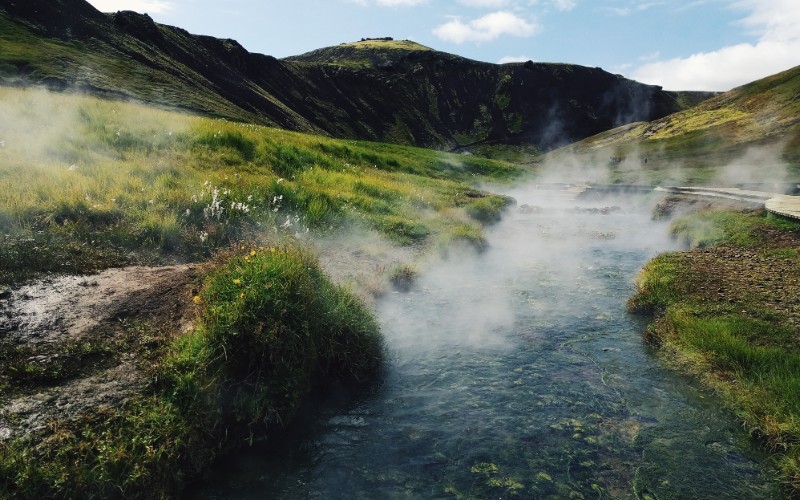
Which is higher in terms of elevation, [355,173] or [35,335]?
[355,173]

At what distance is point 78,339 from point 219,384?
2.25m

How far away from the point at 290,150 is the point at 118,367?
19228 millimetres

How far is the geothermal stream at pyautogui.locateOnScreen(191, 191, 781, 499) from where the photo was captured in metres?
6.55

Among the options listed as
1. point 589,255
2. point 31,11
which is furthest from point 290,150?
point 31,11

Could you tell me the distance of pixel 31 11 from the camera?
3570 inches

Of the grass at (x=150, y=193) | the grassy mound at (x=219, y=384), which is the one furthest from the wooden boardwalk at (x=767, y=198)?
the grassy mound at (x=219, y=384)

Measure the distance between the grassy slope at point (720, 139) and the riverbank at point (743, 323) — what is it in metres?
Answer: 45.5

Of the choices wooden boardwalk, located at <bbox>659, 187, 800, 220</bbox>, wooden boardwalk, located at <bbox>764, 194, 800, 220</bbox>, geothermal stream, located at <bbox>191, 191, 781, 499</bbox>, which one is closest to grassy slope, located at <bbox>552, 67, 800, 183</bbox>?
wooden boardwalk, located at <bbox>659, 187, 800, 220</bbox>

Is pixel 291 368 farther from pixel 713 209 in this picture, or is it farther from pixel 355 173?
pixel 713 209

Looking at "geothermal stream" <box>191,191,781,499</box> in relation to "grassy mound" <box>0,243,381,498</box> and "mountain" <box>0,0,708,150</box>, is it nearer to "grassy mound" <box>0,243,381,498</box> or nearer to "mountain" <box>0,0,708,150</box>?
"grassy mound" <box>0,243,381,498</box>

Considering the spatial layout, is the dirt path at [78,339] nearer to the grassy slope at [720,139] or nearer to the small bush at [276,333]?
the small bush at [276,333]

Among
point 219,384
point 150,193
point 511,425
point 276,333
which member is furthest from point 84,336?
point 511,425

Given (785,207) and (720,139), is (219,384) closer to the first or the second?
(785,207)

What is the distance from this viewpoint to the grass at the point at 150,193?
9.92 m
